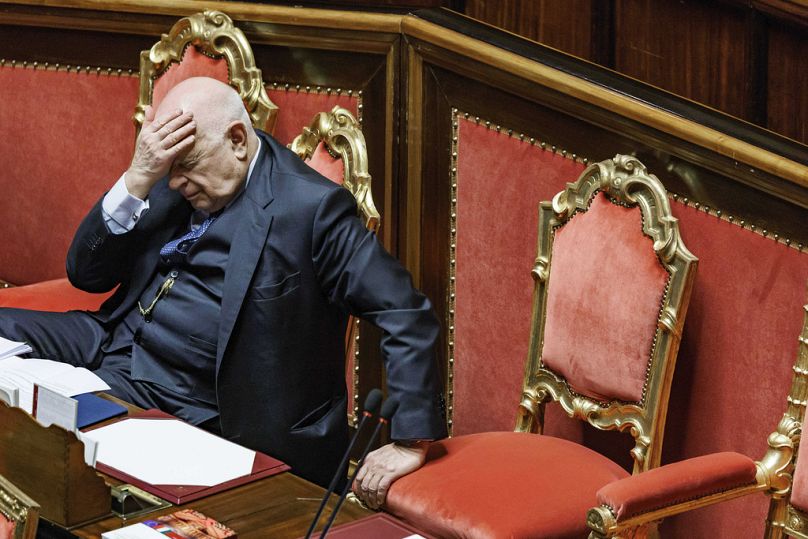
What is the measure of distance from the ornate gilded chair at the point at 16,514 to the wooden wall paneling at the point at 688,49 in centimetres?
208

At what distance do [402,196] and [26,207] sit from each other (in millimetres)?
1621

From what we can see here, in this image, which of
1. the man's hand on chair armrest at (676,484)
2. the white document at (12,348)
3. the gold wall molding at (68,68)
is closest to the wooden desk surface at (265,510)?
the man's hand on chair armrest at (676,484)

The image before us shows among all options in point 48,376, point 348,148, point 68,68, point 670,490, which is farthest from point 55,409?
point 68,68

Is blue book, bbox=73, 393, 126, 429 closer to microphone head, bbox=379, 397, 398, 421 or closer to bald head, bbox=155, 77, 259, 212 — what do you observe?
bald head, bbox=155, 77, 259, 212

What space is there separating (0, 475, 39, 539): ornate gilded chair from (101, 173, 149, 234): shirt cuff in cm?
136

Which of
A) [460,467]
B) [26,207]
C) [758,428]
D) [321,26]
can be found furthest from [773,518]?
[26,207]

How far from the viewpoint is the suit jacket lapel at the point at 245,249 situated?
2.79m

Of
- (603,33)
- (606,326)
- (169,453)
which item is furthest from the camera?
(603,33)

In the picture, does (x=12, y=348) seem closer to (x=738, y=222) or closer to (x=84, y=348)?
(x=84, y=348)

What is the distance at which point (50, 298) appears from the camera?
12.8 feet

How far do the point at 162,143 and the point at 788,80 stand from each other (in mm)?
→ 1421

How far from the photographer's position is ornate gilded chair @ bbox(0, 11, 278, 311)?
385 centimetres

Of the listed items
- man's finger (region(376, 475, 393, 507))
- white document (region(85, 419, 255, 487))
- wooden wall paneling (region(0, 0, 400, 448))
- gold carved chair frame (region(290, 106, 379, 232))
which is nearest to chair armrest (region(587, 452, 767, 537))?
man's finger (region(376, 475, 393, 507))

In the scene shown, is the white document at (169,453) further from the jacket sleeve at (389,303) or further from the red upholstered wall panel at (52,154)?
the red upholstered wall panel at (52,154)
